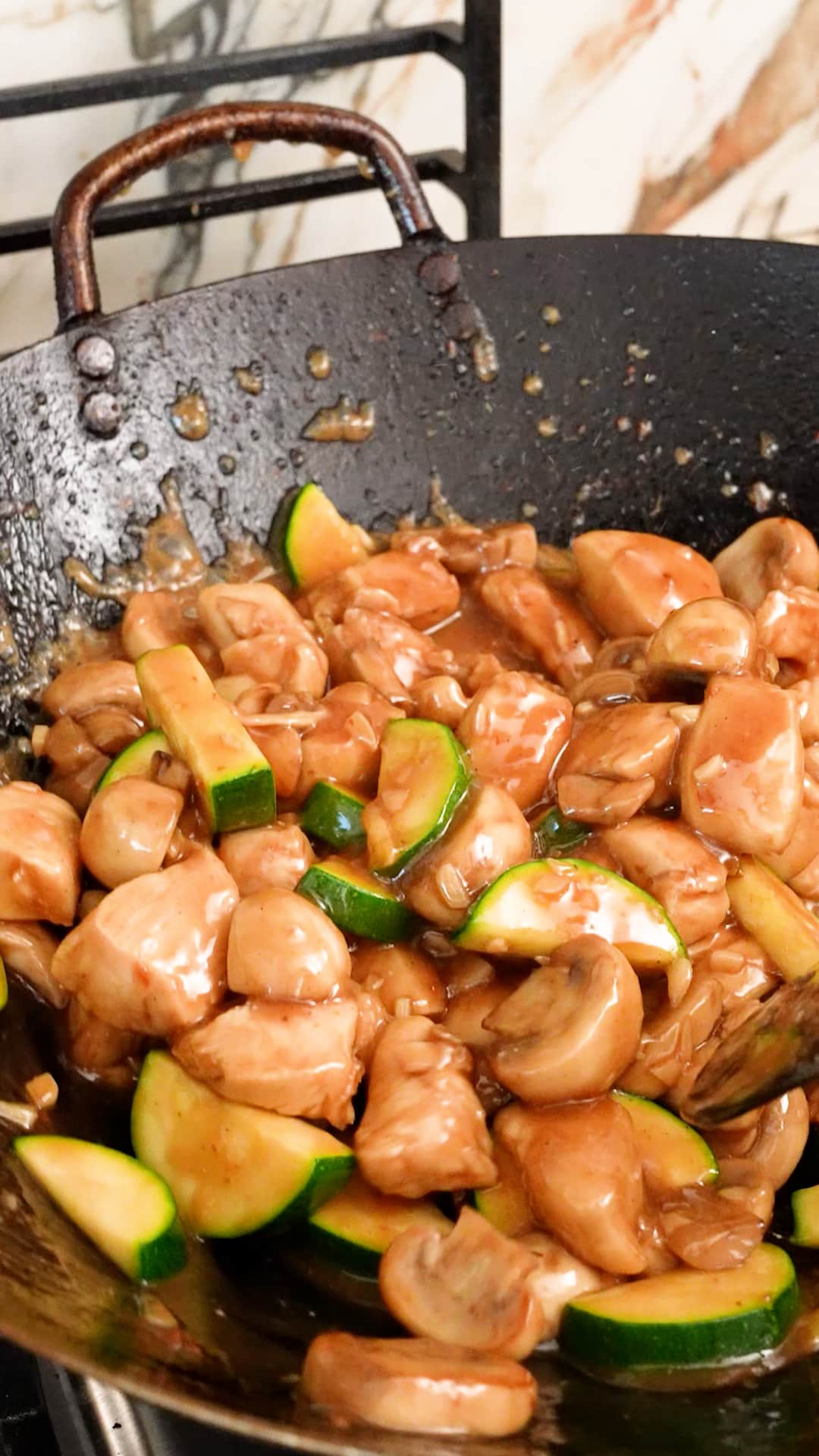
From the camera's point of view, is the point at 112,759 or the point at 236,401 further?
the point at 236,401

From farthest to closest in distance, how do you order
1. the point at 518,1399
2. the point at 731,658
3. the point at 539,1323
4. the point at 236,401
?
the point at 236,401, the point at 731,658, the point at 539,1323, the point at 518,1399

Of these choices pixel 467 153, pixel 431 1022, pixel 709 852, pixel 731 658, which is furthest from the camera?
pixel 467 153

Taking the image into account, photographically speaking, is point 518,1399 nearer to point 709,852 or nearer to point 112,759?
point 709,852

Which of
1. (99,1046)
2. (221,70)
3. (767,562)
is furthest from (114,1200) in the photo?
(221,70)

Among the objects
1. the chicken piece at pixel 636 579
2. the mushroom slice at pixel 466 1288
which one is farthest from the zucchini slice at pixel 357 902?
the chicken piece at pixel 636 579

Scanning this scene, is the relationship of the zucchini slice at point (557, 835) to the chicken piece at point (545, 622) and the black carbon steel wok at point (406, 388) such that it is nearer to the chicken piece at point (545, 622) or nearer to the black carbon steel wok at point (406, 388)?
the chicken piece at point (545, 622)

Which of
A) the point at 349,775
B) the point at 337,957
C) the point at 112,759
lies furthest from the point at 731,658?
the point at 112,759
